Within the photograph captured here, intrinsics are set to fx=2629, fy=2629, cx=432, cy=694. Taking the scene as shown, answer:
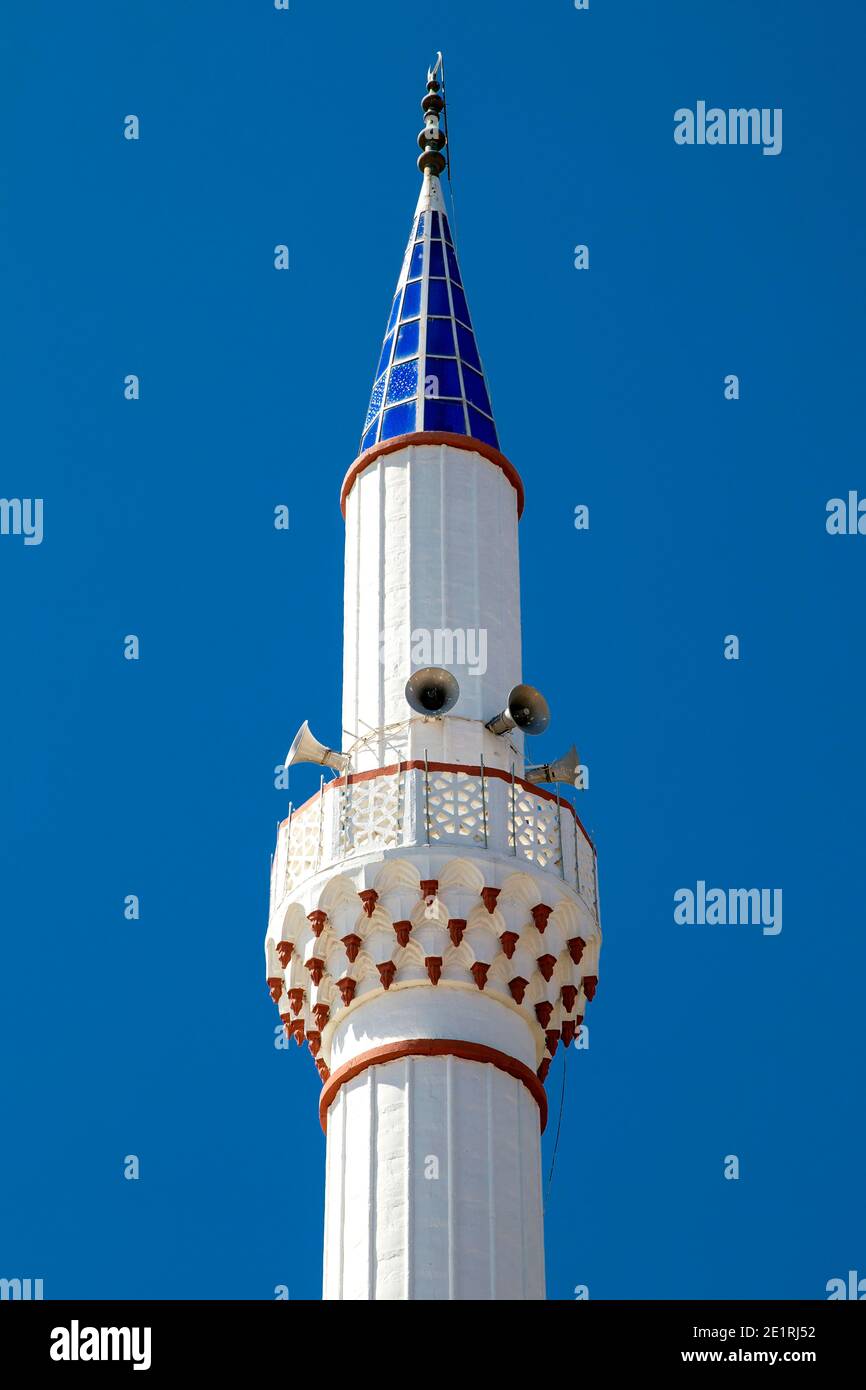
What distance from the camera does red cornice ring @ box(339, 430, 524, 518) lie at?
28719 millimetres

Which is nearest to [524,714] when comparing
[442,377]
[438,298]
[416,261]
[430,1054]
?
[430,1054]

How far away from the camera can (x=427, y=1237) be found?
2333 centimetres

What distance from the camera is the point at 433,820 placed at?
25094mm

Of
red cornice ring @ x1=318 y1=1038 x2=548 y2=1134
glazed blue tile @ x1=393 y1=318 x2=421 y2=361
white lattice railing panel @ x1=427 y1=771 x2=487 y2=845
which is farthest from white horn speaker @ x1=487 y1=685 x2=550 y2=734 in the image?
glazed blue tile @ x1=393 y1=318 x2=421 y2=361

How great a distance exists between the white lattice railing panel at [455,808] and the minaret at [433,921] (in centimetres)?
2

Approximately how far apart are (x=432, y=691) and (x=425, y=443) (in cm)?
376

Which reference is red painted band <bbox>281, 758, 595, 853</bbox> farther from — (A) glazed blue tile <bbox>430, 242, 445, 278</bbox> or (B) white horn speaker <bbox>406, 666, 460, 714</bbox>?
(A) glazed blue tile <bbox>430, 242, 445, 278</bbox>

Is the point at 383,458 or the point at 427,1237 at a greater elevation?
the point at 383,458

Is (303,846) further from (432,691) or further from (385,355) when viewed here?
(385,355)

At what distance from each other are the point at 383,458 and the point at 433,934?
6.29 meters

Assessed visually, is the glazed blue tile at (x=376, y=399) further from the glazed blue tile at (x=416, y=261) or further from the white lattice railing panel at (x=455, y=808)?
the white lattice railing panel at (x=455, y=808)

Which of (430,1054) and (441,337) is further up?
(441,337)

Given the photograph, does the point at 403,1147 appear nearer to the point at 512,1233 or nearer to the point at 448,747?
the point at 512,1233
